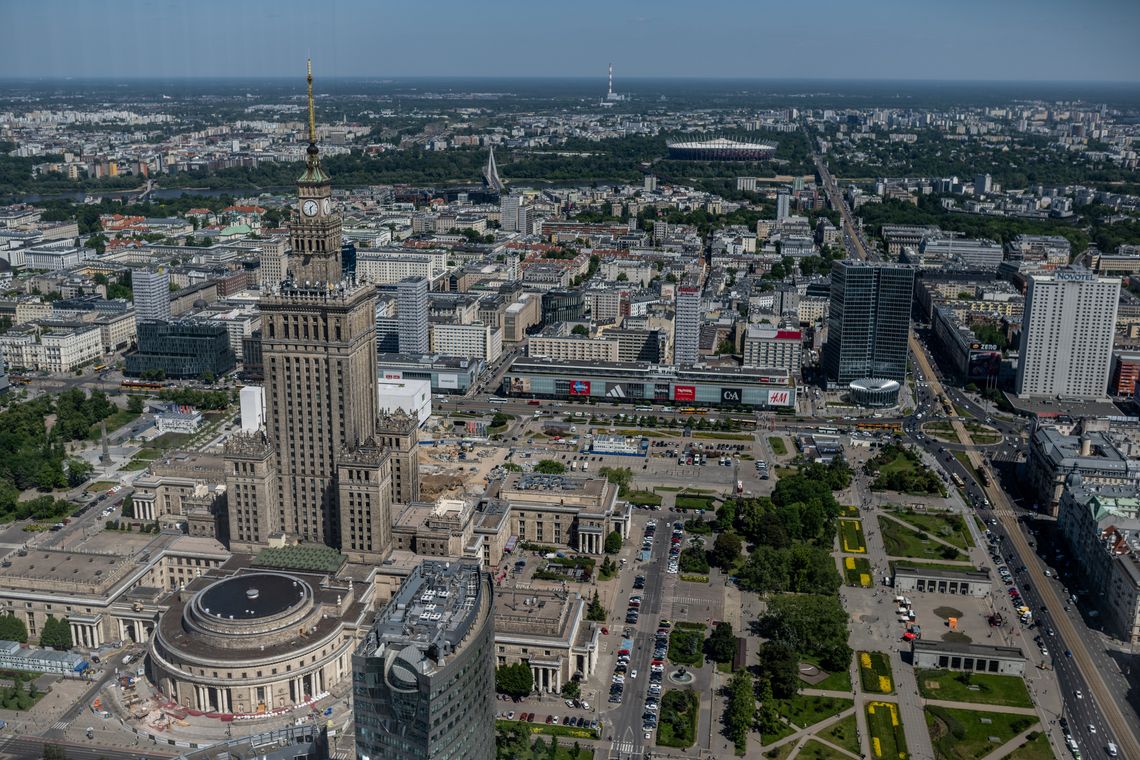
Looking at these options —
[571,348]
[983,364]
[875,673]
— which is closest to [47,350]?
[571,348]

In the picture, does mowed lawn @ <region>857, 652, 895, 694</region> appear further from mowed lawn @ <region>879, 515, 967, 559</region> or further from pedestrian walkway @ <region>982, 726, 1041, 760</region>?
mowed lawn @ <region>879, 515, 967, 559</region>

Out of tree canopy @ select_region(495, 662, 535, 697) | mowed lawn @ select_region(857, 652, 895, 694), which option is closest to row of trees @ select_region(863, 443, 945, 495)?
mowed lawn @ select_region(857, 652, 895, 694)

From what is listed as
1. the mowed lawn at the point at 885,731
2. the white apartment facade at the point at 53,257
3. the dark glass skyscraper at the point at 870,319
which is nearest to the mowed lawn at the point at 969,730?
the mowed lawn at the point at 885,731

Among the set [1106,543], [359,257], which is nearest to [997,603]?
[1106,543]

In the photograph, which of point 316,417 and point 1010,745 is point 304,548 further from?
point 1010,745

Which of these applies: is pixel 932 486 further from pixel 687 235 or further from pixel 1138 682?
pixel 687 235
